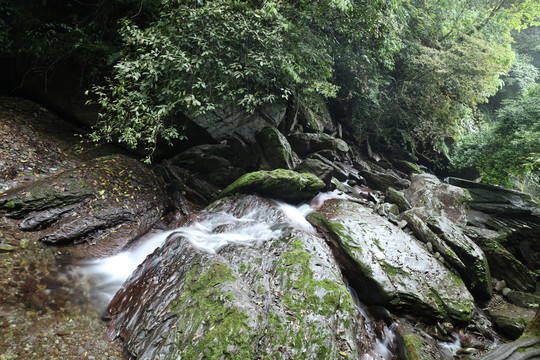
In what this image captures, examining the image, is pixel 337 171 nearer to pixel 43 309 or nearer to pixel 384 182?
pixel 384 182

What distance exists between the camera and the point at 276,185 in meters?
7.34

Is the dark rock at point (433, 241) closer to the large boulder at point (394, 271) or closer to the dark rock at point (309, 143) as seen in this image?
the large boulder at point (394, 271)

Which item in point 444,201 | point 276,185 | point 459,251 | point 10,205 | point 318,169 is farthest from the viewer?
point 318,169

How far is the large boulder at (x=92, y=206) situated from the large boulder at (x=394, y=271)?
4.69m

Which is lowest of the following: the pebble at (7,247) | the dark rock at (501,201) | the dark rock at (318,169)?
the pebble at (7,247)

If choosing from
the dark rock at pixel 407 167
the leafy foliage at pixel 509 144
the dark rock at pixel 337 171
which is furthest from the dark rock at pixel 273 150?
the dark rock at pixel 407 167

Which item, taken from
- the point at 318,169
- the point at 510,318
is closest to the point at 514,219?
the point at 510,318

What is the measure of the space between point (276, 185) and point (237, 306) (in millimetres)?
4263

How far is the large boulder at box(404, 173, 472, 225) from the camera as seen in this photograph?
809 centimetres

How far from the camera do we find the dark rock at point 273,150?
8555 millimetres

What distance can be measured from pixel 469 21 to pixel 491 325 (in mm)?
17008

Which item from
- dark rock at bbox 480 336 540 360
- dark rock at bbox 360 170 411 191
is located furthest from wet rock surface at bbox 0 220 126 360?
dark rock at bbox 360 170 411 191

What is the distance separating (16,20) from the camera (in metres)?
6.74

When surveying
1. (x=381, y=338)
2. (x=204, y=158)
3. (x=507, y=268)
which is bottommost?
(x=381, y=338)
